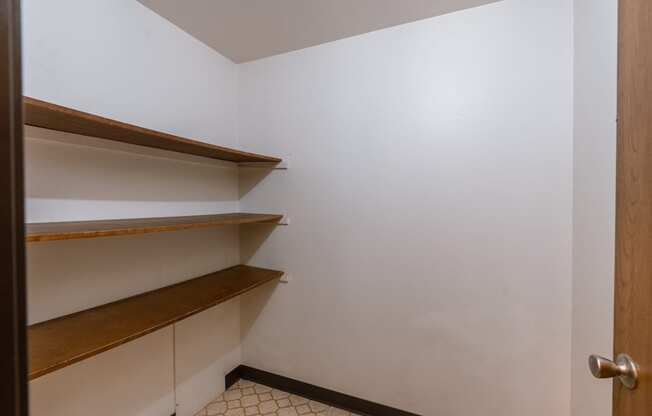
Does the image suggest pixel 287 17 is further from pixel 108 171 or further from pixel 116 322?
pixel 116 322

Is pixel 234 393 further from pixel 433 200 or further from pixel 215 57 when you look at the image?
pixel 215 57

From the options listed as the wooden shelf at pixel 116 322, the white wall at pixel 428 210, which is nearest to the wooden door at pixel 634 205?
the white wall at pixel 428 210

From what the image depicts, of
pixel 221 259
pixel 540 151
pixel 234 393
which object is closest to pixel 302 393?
pixel 234 393

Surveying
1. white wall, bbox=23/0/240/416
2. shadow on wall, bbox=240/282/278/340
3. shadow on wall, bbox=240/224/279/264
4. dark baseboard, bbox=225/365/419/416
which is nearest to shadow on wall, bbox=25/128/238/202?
white wall, bbox=23/0/240/416

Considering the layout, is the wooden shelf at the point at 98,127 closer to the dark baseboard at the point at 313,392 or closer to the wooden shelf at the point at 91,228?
the wooden shelf at the point at 91,228

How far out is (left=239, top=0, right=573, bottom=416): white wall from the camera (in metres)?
1.29

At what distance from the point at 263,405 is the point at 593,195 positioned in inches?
78.3

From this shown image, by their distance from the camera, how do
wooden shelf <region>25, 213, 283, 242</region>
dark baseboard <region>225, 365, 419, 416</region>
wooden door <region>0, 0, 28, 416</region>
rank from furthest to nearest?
dark baseboard <region>225, 365, 419, 416</region> < wooden shelf <region>25, 213, 283, 242</region> < wooden door <region>0, 0, 28, 416</region>

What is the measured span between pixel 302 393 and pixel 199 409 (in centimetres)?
62

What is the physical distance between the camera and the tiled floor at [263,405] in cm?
165

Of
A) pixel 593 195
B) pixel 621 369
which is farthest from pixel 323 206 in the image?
pixel 621 369

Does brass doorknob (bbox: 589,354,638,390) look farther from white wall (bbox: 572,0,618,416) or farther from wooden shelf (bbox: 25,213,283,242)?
wooden shelf (bbox: 25,213,283,242)

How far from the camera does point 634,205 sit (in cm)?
57

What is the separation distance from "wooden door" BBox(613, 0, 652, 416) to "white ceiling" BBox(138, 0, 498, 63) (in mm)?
1030
